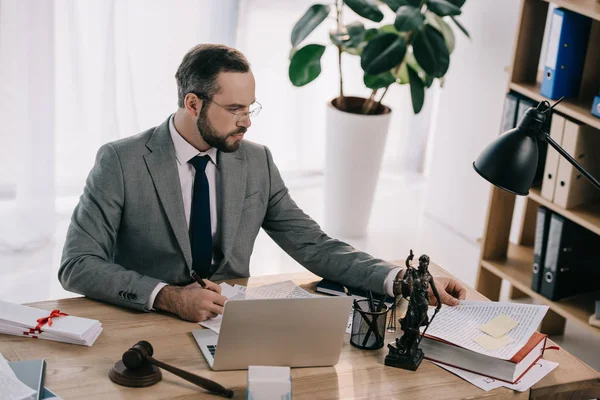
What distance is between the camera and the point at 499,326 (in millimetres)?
2146

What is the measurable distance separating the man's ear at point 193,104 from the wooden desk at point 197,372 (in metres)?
0.62

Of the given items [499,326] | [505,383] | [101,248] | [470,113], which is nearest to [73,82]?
[470,113]

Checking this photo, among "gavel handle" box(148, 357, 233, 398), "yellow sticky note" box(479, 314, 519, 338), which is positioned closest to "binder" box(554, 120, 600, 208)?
"yellow sticky note" box(479, 314, 519, 338)

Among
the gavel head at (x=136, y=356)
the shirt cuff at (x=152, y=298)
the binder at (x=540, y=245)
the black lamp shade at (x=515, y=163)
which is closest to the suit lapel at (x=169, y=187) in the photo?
the shirt cuff at (x=152, y=298)

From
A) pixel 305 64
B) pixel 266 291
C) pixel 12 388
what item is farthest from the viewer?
pixel 305 64

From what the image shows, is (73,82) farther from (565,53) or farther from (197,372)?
(197,372)

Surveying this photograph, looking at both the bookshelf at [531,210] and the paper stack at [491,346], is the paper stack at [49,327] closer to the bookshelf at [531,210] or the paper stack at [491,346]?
the paper stack at [491,346]

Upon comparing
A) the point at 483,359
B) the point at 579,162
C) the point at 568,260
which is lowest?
the point at 568,260

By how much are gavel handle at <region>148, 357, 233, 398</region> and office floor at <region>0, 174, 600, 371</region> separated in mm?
1995

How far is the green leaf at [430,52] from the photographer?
157 inches

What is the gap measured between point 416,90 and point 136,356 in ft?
8.89

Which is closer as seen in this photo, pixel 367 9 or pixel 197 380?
pixel 197 380

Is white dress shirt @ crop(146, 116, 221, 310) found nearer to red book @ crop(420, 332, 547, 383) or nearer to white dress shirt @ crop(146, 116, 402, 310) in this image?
white dress shirt @ crop(146, 116, 402, 310)

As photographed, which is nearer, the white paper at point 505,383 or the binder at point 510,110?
the white paper at point 505,383
